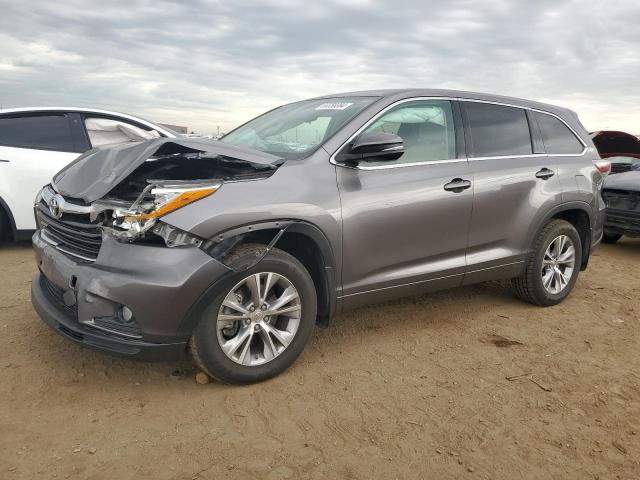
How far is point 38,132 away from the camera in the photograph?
6102 mm

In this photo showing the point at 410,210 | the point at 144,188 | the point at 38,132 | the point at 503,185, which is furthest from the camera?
the point at 38,132

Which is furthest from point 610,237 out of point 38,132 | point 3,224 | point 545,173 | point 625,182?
point 3,224

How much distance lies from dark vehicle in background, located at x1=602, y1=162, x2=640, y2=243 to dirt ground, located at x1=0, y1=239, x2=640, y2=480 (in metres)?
3.37

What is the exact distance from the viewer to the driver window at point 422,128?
3680mm

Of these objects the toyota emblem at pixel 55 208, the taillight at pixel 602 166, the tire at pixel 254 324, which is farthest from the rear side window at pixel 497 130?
the toyota emblem at pixel 55 208

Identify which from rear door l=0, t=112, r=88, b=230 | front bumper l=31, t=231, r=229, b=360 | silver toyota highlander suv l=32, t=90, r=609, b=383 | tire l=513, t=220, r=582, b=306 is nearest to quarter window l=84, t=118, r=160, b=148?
rear door l=0, t=112, r=88, b=230

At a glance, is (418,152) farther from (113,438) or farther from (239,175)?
(113,438)

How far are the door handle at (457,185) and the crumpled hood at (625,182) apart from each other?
4327 mm

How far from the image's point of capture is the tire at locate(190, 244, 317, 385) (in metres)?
2.85

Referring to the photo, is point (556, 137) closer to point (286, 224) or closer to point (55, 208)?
point (286, 224)

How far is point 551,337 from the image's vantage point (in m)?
4.02

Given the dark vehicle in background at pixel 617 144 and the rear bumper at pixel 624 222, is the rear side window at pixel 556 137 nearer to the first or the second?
the rear bumper at pixel 624 222

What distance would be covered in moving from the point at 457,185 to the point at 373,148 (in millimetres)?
916

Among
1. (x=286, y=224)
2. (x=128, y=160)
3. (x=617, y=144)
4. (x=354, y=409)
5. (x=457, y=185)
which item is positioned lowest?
(x=354, y=409)
